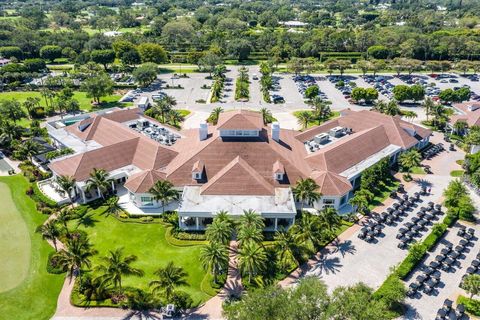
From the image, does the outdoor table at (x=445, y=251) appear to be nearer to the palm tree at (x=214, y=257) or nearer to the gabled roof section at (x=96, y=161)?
the palm tree at (x=214, y=257)

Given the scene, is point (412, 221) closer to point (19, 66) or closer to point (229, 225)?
point (229, 225)

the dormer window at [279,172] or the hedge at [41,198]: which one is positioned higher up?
the dormer window at [279,172]

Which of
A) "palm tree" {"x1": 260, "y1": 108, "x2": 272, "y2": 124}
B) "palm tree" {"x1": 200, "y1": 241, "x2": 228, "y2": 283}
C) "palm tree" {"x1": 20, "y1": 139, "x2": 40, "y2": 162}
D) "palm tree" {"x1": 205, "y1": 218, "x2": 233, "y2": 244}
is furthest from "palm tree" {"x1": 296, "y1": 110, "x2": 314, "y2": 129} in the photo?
"palm tree" {"x1": 20, "y1": 139, "x2": 40, "y2": 162}

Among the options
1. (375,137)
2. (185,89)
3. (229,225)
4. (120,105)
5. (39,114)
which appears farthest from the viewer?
(185,89)

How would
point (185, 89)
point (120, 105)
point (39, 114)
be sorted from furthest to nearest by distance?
point (185, 89) < point (120, 105) < point (39, 114)

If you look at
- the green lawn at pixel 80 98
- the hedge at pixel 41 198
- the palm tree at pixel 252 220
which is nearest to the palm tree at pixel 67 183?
the hedge at pixel 41 198

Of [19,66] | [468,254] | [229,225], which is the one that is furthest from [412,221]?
[19,66]

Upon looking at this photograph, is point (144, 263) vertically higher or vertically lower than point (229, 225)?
lower
